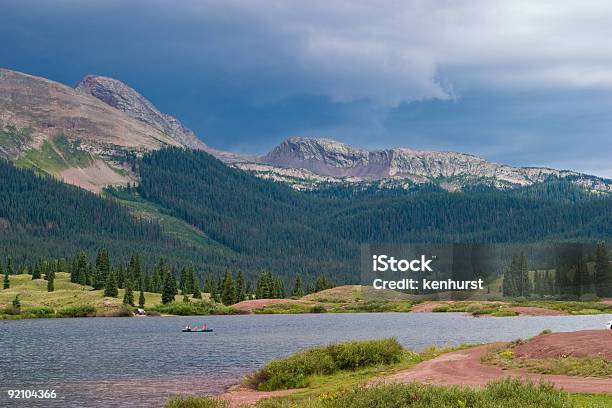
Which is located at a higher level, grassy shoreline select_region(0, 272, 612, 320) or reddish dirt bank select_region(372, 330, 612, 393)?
grassy shoreline select_region(0, 272, 612, 320)

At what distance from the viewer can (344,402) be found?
31.3 metres

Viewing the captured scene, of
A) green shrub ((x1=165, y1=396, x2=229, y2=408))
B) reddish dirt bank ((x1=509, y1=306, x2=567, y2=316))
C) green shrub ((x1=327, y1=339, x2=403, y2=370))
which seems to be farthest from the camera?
reddish dirt bank ((x1=509, y1=306, x2=567, y2=316))

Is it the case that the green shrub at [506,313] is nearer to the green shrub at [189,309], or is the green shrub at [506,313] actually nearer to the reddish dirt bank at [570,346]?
the green shrub at [189,309]

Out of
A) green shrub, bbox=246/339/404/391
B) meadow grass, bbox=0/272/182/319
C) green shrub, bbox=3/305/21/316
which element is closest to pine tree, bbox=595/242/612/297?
meadow grass, bbox=0/272/182/319

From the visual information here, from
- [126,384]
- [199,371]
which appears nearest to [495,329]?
[199,371]

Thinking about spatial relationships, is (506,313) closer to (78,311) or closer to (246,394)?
(78,311)

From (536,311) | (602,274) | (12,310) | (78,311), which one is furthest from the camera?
(78,311)

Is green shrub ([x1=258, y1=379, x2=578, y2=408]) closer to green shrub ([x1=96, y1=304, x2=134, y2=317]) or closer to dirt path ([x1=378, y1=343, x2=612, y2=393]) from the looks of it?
dirt path ([x1=378, y1=343, x2=612, y2=393])

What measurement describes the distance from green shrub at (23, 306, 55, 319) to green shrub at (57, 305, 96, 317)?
208cm

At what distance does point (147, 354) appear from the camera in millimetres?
84562

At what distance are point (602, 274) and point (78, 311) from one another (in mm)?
127439

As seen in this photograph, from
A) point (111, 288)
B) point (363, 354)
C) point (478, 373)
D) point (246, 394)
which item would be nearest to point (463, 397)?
point (478, 373)

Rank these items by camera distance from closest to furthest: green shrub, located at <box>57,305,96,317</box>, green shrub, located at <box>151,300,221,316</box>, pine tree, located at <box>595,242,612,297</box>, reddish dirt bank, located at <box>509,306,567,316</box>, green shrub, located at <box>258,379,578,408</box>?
green shrub, located at <box>258,379,578,408</box> < reddish dirt bank, located at <box>509,306,567,316</box> < pine tree, located at <box>595,242,612,297</box> < green shrub, located at <box>57,305,96,317</box> < green shrub, located at <box>151,300,221,316</box>

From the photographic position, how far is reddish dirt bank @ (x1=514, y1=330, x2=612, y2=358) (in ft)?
171
